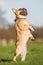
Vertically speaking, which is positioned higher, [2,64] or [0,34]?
[2,64]

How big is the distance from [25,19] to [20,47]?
953 mm

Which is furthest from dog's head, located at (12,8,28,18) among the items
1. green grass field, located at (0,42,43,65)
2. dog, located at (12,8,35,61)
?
green grass field, located at (0,42,43,65)

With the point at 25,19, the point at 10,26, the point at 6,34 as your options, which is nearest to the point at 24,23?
the point at 25,19

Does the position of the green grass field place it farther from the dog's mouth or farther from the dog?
the dog's mouth

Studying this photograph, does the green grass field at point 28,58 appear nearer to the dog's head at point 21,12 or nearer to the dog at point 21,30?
the dog at point 21,30

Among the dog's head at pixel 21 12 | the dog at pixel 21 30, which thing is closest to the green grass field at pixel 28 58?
the dog at pixel 21 30

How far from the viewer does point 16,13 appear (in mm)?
12711

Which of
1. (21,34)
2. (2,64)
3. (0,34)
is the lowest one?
(0,34)

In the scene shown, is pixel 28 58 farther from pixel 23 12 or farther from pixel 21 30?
pixel 23 12

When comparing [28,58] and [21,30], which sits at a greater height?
[21,30]

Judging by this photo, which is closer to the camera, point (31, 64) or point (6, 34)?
point (31, 64)

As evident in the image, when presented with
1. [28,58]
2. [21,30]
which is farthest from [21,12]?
[28,58]

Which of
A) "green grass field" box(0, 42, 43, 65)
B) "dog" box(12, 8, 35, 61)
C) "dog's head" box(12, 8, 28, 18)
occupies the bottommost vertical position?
"green grass field" box(0, 42, 43, 65)

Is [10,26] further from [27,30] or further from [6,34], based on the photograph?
[27,30]
